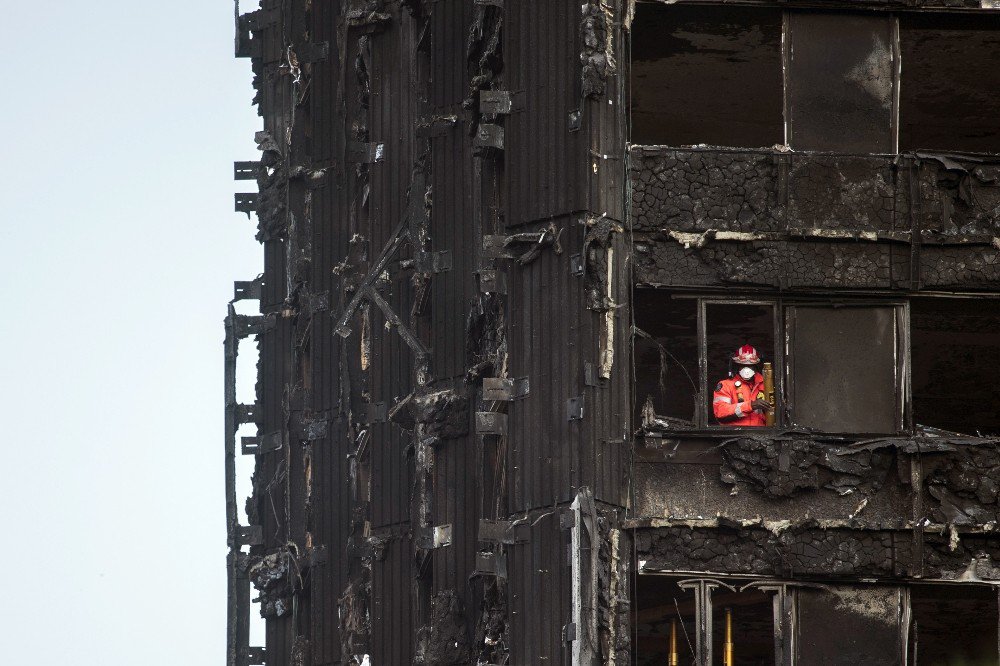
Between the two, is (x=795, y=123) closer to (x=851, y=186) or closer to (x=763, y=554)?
(x=851, y=186)

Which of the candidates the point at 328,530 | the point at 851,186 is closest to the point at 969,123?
the point at 851,186

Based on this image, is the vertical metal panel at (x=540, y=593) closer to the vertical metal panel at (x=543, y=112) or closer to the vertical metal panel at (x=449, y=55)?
the vertical metal panel at (x=543, y=112)

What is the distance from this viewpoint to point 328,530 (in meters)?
60.1

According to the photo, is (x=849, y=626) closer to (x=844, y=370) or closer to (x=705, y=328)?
(x=844, y=370)

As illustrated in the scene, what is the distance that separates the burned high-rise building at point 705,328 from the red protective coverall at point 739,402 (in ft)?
0.18

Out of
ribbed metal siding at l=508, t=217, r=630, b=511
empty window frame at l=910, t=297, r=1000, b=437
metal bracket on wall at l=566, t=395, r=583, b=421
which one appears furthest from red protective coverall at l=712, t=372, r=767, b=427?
empty window frame at l=910, t=297, r=1000, b=437

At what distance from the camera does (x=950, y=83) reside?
51812mm

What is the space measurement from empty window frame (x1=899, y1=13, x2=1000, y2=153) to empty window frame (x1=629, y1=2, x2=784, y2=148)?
2.39m

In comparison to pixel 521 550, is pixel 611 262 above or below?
above

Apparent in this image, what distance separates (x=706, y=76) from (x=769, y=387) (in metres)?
6.83

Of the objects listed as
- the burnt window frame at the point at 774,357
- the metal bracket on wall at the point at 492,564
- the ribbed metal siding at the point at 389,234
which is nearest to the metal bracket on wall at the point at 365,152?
the ribbed metal siding at the point at 389,234

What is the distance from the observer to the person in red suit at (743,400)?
162ft

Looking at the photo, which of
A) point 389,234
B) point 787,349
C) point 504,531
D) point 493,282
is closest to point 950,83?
point 787,349

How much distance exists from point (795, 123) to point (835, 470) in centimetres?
625
